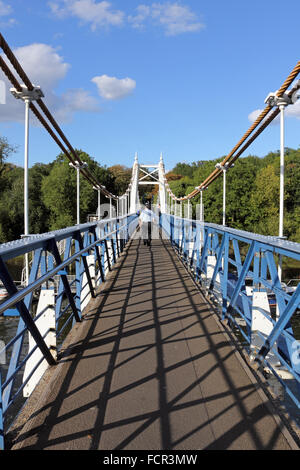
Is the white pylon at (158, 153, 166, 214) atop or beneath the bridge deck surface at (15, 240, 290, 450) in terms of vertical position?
atop

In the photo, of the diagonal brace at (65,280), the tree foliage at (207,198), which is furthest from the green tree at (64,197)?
the diagonal brace at (65,280)

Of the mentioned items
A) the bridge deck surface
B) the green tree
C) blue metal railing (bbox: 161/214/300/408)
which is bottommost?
the bridge deck surface

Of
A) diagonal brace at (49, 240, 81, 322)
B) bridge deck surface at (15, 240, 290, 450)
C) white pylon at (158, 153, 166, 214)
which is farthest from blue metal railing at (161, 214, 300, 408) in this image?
white pylon at (158, 153, 166, 214)

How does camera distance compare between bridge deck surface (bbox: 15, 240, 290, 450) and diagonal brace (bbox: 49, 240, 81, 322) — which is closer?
bridge deck surface (bbox: 15, 240, 290, 450)

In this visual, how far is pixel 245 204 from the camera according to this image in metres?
34.9

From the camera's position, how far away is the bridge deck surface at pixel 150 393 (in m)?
1.75

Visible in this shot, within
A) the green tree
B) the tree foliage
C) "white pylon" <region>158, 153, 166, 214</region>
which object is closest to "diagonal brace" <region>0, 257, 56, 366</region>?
"white pylon" <region>158, 153, 166, 214</region>

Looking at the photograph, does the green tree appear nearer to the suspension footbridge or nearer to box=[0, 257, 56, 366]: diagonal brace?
the suspension footbridge

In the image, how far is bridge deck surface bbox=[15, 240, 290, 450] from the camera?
1.75 m

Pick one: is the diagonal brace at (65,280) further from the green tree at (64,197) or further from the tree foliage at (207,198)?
the green tree at (64,197)

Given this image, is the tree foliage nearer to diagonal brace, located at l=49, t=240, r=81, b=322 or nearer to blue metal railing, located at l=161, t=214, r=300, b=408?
diagonal brace, located at l=49, t=240, r=81, b=322

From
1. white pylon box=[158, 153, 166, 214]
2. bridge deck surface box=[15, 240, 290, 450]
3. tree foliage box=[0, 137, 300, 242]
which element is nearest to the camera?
bridge deck surface box=[15, 240, 290, 450]

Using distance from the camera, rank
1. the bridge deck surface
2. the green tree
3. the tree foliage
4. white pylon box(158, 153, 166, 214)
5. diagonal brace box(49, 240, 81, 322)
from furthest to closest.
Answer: the green tree, the tree foliage, white pylon box(158, 153, 166, 214), diagonal brace box(49, 240, 81, 322), the bridge deck surface
